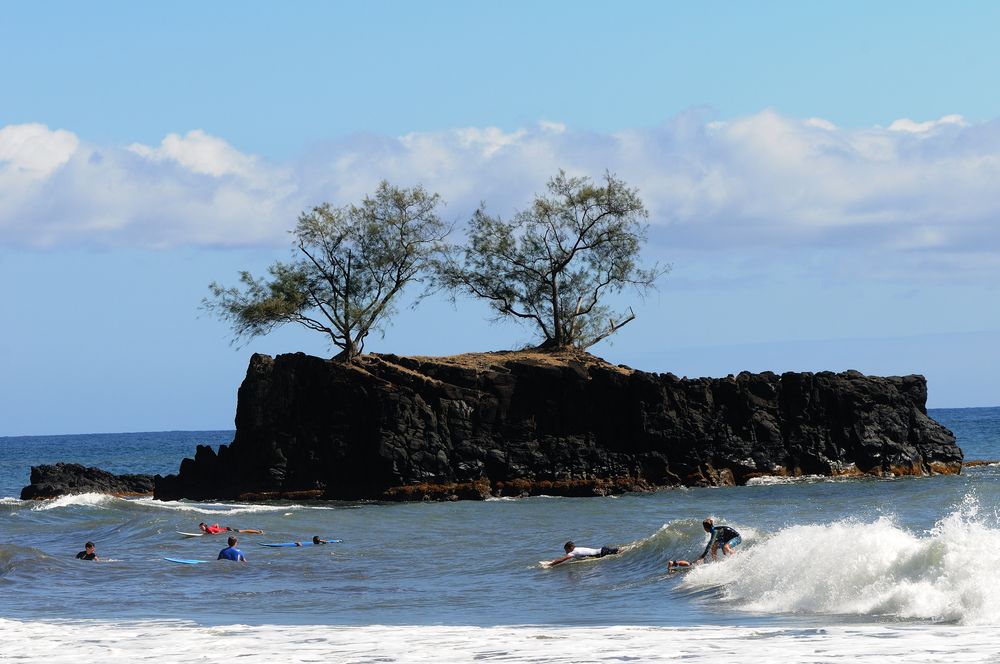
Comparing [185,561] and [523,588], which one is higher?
[185,561]

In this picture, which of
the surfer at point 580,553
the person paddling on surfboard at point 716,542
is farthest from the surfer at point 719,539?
the surfer at point 580,553

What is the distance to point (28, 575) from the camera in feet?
97.3

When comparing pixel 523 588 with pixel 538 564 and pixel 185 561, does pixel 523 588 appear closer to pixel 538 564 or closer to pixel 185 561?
pixel 538 564

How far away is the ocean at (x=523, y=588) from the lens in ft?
Result: 56.8

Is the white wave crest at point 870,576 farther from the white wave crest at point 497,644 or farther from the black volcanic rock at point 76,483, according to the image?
the black volcanic rock at point 76,483

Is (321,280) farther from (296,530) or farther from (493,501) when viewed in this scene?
(296,530)

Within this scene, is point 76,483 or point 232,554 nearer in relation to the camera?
point 232,554

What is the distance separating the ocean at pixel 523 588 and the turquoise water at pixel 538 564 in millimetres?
67

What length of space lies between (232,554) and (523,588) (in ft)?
29.2

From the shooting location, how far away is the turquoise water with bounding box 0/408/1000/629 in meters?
20.9

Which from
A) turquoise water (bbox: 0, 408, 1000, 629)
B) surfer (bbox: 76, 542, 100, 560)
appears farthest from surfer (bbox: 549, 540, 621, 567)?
surfer (bbox: 76, 542, 100, 560)

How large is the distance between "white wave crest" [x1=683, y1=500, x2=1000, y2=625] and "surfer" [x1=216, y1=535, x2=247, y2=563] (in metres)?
11.5

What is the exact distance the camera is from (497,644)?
17516 millimetres

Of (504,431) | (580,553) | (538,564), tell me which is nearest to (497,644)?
(580,553)
